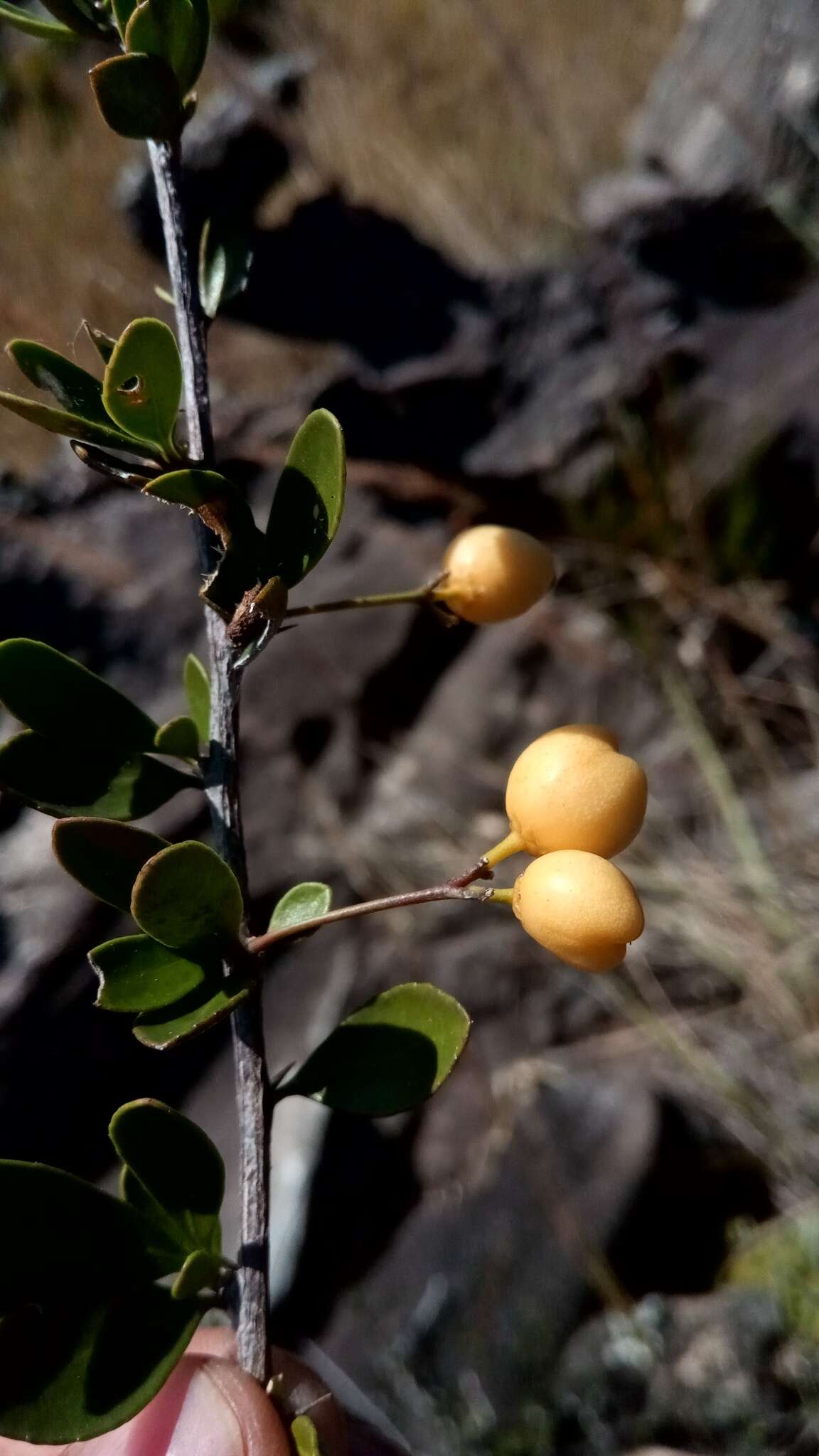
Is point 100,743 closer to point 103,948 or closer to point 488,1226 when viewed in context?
point 103,948

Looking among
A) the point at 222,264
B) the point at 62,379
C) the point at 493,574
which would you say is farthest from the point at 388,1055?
the point at 222,264

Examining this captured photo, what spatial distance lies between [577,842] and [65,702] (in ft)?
0.99

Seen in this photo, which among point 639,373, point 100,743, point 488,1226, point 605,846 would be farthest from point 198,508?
point 639,373

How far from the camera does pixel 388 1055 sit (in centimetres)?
59

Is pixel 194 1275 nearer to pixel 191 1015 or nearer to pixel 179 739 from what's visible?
pixel 191 1015

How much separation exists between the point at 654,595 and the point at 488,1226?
1519mm

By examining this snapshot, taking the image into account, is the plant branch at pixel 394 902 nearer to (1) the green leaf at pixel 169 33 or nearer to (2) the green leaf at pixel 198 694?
(2) the green leaf at pixel 198 694

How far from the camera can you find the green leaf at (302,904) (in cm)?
59

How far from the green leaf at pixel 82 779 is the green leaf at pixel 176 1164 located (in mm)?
169

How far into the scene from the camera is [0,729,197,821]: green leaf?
0.54 meters

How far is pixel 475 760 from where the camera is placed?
240cm

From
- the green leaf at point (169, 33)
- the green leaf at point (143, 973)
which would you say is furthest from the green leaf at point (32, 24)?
the green leaf at point (143, 973)

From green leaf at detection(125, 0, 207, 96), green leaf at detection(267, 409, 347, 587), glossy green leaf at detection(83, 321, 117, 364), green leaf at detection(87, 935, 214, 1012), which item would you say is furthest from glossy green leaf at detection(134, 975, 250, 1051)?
green leaf at detection(125, 0, 207, 96)

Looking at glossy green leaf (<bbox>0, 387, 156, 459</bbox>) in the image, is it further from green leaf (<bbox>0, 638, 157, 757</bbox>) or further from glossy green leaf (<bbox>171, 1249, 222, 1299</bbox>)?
glossy green leaf (<bbox>171, 1249, 222, 1299</bbox>)
